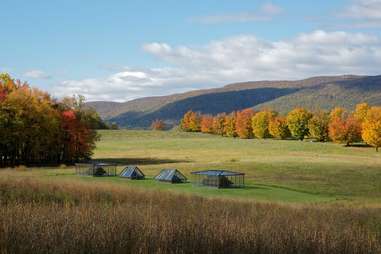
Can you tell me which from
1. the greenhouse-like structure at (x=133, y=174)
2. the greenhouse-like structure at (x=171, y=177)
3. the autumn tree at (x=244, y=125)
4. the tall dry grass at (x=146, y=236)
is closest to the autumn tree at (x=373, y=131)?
the autumn tree at (x=244, y=125)

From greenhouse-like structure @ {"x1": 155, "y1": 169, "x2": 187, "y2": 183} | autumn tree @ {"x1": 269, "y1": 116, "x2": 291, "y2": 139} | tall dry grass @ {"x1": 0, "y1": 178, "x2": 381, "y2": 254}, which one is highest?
autumn tree @ {"x1": 269, "y1": 116, "x2": 291, "y2": 139}

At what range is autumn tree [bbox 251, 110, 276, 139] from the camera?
167125mm

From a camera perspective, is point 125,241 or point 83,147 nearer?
point 125,241

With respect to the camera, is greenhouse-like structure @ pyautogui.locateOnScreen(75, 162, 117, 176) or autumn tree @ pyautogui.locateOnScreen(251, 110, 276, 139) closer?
greenhouse-like structure @ pyautogui.locateOnScreen(75, 162, 117, 176)

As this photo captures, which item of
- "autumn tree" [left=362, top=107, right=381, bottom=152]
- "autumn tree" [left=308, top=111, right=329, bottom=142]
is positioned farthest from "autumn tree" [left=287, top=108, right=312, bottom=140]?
"autumn tree" [left=362, top=107, right=381, bottom=152]

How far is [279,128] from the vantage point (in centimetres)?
16250

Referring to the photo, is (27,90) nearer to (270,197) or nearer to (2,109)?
(2,109)

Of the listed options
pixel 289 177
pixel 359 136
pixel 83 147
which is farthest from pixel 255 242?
pixel 359 136

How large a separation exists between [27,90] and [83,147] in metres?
11.1

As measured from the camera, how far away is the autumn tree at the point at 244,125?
578 feet

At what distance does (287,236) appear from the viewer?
425 inches

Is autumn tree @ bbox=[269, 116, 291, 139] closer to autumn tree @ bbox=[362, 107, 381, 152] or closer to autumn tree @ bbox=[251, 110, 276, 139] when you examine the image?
autumn tree @ bbox=[251, 110, 276, 139]

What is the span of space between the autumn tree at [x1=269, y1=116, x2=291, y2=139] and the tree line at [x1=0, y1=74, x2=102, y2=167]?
281 ft

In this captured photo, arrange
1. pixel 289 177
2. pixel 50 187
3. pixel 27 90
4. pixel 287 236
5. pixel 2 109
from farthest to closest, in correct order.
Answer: pixel 27 90 < pixel 2 109 < pixel 289 177 < pixel 50 187 < pixel 287 236
